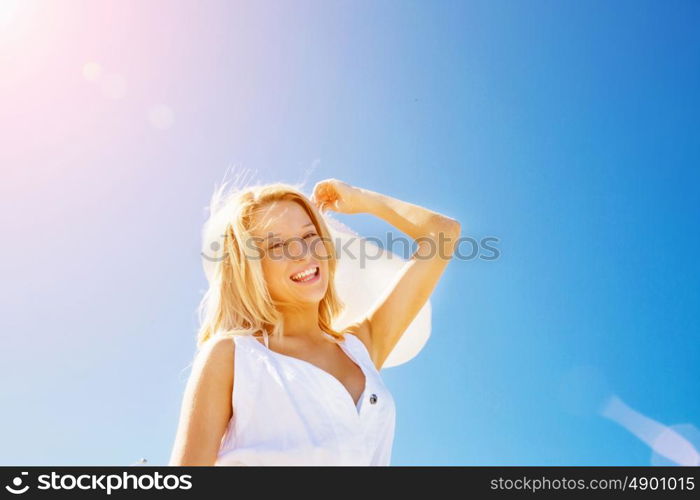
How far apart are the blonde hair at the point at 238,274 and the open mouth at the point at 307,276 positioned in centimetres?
19

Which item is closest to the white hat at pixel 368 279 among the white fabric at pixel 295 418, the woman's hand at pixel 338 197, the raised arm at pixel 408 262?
the woman's hand at pixel 338 197

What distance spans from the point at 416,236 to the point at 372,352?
0.99 meters

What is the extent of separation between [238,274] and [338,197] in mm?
1310

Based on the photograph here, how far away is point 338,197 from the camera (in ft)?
15.9

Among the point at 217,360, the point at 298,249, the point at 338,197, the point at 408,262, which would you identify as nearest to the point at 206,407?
the point at 217,360

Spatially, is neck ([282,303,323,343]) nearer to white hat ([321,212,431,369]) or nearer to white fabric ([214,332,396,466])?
white fabric ([214,332,396,466])

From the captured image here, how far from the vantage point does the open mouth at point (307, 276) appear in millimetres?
3934

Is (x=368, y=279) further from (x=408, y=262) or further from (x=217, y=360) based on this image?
(x=217, y=360)

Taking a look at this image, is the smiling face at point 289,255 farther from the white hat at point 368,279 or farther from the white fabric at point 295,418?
the white hat at point 368,279
